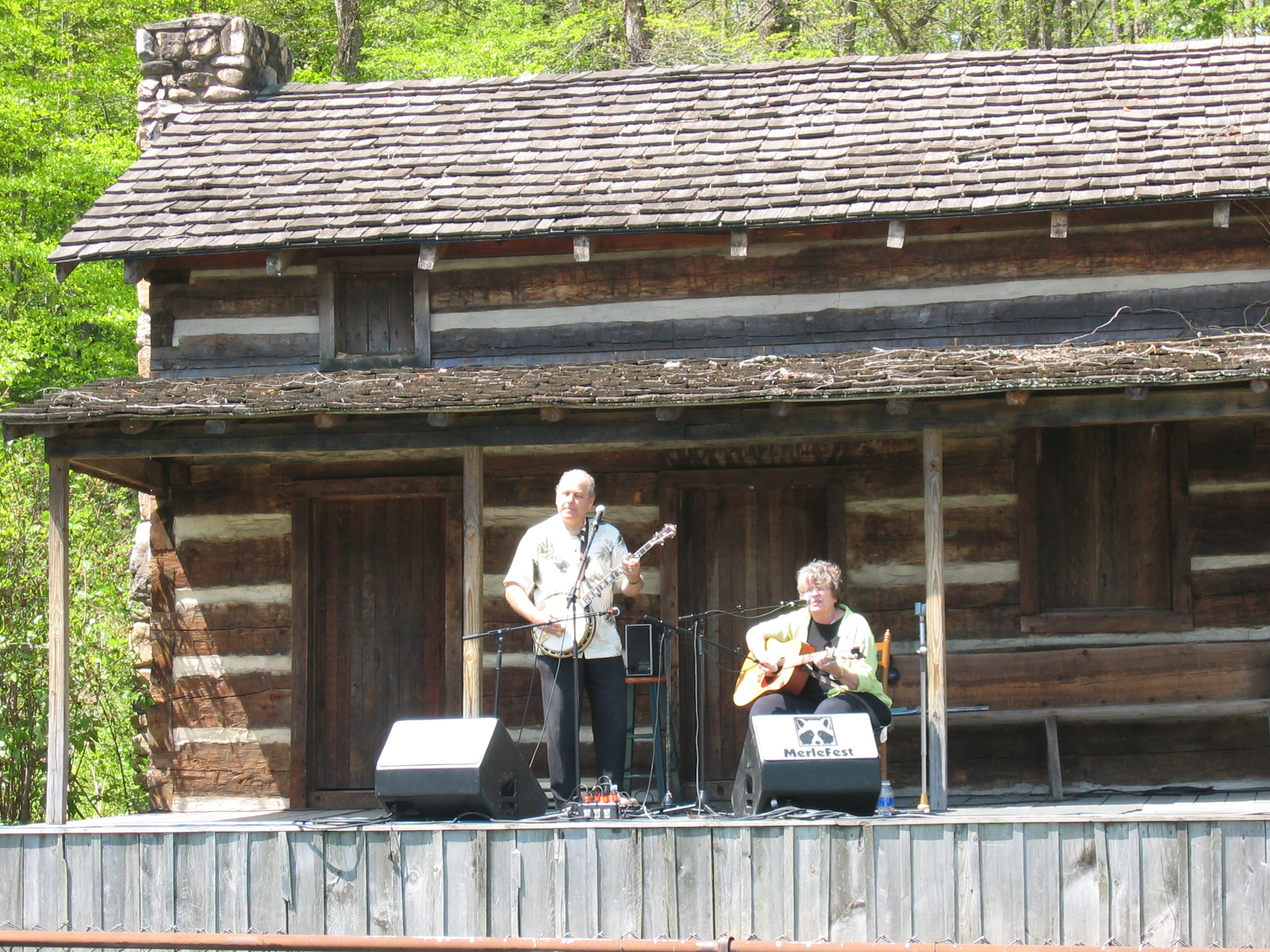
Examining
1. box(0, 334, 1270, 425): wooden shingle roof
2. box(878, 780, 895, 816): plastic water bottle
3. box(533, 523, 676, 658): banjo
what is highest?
box(0, 334, 1270, 425): wooden shingle roof

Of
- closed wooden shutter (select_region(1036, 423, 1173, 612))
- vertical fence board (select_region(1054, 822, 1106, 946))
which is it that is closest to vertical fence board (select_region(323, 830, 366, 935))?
vertical fence board (select_region(1054, 822, 1106, 946))

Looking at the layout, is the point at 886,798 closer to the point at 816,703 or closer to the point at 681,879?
the point at 816,703

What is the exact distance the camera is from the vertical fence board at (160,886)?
5.63 meters

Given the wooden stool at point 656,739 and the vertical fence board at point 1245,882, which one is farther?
the wooden stool at point 656,739

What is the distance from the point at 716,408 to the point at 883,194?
6.72 feet

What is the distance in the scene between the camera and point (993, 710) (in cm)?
898

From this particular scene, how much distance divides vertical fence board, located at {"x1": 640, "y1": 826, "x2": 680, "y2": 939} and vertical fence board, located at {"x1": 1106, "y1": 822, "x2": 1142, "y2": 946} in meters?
1.58

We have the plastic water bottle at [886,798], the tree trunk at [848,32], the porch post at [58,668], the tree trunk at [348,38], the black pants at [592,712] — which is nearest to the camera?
the black pants at [592,712]

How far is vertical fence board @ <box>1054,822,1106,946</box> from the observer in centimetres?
529

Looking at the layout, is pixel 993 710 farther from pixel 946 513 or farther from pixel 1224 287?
pixel 1224 287

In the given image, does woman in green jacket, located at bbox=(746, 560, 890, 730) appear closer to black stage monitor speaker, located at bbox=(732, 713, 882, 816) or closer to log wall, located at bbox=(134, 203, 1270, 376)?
black stage monitor speaker, located at bbox=(732, 713, 882, 816)

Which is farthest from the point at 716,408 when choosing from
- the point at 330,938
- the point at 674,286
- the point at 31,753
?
the point at 31,753

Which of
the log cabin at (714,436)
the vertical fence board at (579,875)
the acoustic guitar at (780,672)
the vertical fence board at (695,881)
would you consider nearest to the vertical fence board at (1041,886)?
the vertical fence board at (695,881)

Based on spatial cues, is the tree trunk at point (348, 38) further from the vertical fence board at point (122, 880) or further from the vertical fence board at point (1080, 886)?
the vertical fence board at point (1080, 886)
